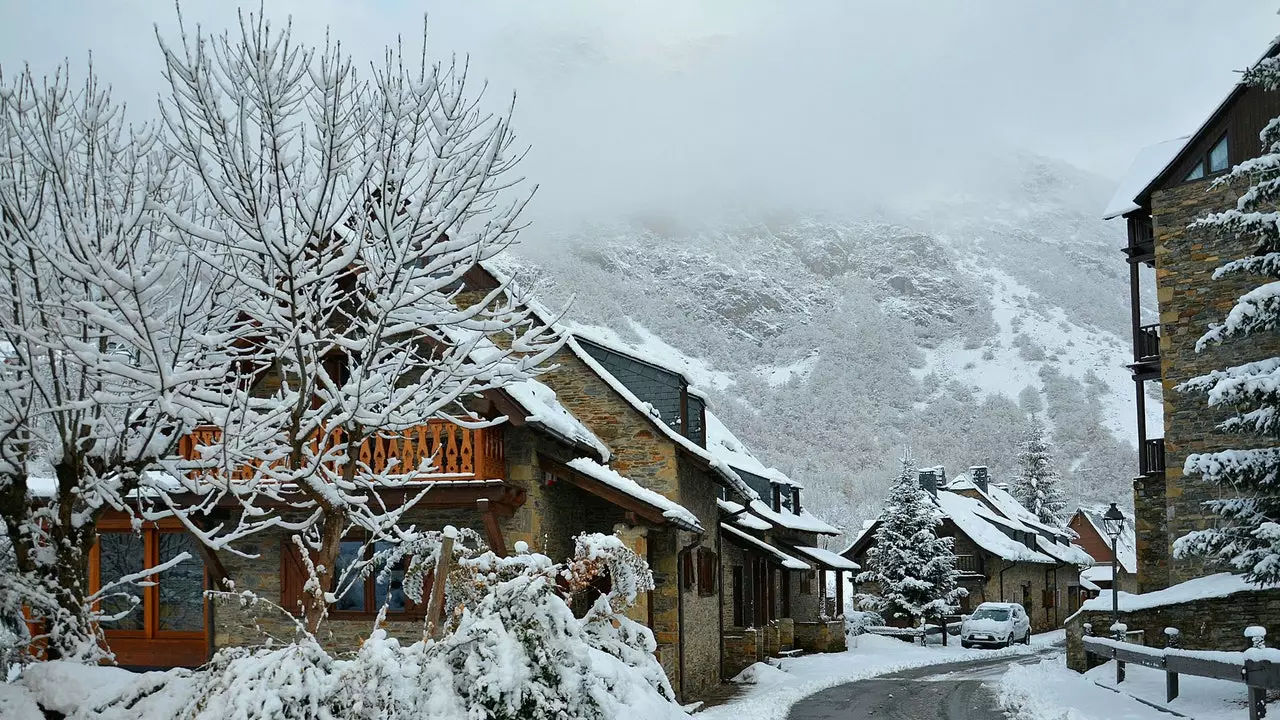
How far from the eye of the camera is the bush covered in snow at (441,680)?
692 centimetres

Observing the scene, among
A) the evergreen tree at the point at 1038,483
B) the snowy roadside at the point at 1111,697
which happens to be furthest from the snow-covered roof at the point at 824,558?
the evergreen tree at the point at 1038,483

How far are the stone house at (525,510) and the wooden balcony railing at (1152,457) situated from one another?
11732 millimetres

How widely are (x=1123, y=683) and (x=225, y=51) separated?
1824cm

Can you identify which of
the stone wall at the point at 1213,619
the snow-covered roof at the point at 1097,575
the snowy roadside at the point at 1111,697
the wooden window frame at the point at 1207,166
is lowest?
the snow-covered roof at the point at 1097,575

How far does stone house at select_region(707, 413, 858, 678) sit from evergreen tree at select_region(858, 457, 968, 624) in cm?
191

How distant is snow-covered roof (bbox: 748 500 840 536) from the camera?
118ft

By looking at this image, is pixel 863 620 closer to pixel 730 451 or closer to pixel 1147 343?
pixel 730 451

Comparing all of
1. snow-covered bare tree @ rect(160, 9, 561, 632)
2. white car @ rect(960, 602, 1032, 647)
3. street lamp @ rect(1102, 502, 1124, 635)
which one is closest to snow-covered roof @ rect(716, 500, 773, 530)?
street lamp @ rect(1102, 502, 1124, 635)

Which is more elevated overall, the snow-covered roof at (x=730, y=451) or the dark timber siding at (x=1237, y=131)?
the dark timber siding at (x=1237, y=131)

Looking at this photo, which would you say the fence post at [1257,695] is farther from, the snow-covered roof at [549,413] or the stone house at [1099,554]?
the stone house at [1099,554]

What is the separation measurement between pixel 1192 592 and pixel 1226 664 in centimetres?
915

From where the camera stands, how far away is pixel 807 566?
37406mm

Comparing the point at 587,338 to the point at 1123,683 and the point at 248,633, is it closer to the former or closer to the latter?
the point at 248,633

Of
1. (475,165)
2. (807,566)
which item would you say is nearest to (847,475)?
(807,566)
